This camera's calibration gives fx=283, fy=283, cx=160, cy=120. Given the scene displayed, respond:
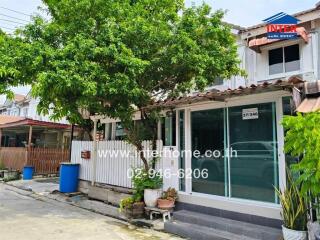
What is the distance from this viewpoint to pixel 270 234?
5391mm

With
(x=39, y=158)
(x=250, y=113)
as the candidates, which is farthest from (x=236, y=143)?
(x=39, y=158)

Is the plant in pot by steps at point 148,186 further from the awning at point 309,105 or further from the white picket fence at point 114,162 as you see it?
the awning at point 309,105

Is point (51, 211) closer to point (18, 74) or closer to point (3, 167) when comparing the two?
point (18, 74)

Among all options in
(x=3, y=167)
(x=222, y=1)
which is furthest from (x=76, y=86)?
(x=3, y=167)

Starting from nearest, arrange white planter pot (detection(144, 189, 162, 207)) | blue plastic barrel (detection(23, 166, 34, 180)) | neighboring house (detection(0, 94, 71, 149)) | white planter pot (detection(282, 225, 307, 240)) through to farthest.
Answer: white planter pot (detection(282, 225, 307, 240)) < white planter pot (detection(144, 189, 162, 207)) < blue plastic barrel (detection(23, 166, 34, 180)) < neighboring house (detection(0, 94, 71, 149))

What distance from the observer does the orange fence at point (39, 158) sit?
1630 centimetres

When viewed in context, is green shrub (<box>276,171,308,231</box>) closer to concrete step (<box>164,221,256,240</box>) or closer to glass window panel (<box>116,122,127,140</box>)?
concrete step (<box>164,221,256,240</box>)

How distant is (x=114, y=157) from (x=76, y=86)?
3965 mm

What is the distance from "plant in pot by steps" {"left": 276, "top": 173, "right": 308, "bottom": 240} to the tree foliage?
68 centimetres

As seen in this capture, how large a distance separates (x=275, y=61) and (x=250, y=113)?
6.53 m

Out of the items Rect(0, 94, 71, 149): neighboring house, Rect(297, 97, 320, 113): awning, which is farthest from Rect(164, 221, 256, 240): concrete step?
Rect(0, 94, 71, 149): neighboring house

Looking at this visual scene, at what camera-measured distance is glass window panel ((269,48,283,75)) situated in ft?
38.9

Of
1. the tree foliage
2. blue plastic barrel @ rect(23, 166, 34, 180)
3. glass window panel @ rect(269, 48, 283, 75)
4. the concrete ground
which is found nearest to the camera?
the tree foliage

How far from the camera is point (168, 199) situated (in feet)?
24.0
